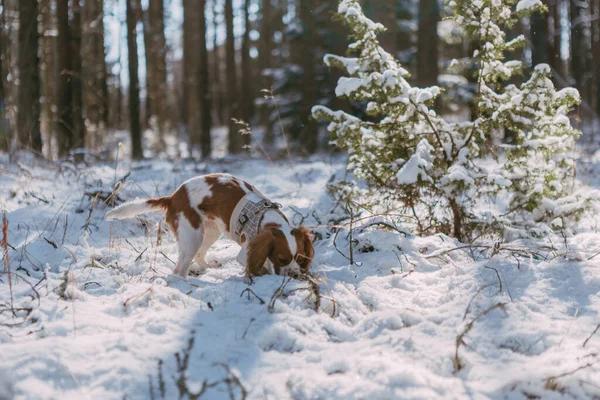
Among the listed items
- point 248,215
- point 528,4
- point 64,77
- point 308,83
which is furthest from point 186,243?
point 308,83

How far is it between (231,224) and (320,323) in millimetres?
1467

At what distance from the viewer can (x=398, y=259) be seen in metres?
3.71

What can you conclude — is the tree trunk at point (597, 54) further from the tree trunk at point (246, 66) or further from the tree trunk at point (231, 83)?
the tree trunk at point (246, 66)

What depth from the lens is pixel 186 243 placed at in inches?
154

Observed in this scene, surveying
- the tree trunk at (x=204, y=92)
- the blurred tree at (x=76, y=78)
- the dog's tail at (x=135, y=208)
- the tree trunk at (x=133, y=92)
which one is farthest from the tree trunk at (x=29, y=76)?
the dog's tail at (x=135, y=208)

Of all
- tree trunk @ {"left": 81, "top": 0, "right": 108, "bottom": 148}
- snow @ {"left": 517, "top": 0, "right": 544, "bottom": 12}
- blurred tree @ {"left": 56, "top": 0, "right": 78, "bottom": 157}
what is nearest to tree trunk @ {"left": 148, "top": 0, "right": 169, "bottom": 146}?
tree trunk @ {"left": 81, "top": 0, "right": 108, "bottom": 148}

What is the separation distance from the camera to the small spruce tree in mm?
4125

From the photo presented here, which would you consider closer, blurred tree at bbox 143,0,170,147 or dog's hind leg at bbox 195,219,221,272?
dog's hind leg at bbox 195,219,221,272

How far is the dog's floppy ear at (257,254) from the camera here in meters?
3.46

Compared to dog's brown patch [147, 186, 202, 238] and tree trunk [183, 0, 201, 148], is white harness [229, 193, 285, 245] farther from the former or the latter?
tree trunk [183, 0, 201, 148]

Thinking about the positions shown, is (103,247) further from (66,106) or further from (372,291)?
(66,106)

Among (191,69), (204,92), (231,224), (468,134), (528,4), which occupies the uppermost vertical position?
(191,69)

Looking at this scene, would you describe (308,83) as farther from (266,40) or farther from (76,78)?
(266,40)

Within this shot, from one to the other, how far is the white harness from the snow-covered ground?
28 centimetres
